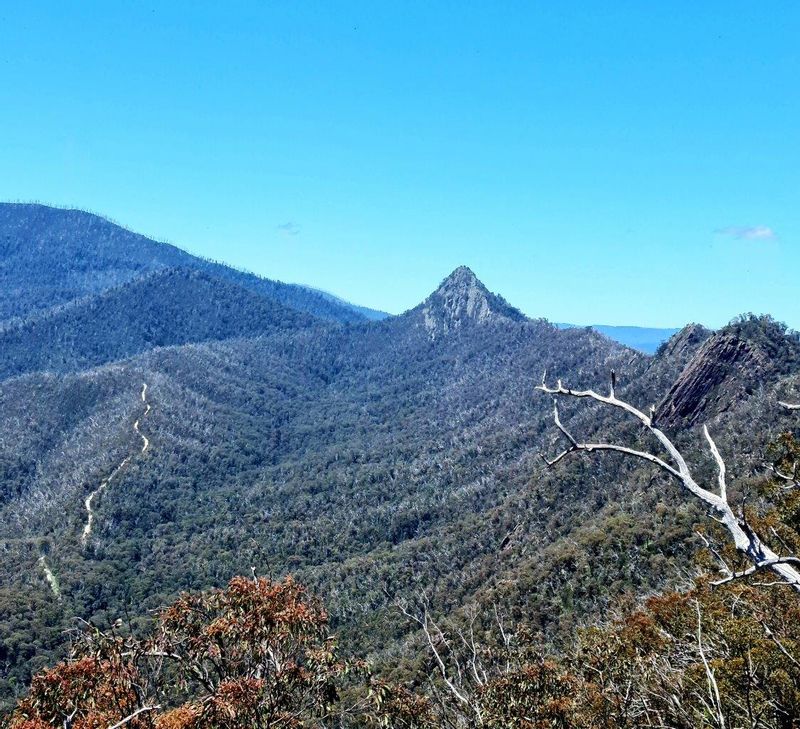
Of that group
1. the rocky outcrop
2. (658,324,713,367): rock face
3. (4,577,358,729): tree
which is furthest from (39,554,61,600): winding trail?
(658,324,713,367): rock face

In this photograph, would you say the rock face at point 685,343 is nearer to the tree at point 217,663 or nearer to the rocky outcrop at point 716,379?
the rocky outcrop at point 716,379

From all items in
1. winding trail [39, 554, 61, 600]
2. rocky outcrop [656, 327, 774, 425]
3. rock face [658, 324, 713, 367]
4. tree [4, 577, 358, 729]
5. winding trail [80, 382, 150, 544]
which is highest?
rock face [658, 324, 713, 367]

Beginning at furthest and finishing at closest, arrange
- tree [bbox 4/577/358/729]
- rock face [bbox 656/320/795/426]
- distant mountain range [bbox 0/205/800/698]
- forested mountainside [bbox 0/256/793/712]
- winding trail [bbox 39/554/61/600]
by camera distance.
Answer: winding trail [bbox 39/554/61/600], rock face [bbox 656/320/795/426], distant mountain range [bbox 0/205/800/698], forested mountainside [bbox 0/256/793/712], tree [bbox 4/577/358/729]

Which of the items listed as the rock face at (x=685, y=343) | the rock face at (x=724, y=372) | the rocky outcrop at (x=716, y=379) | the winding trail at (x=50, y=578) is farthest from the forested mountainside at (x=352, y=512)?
the rocky outcrop at (x=716, y=379)

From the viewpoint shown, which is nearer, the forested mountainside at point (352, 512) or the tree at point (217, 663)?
the tree at point (217, 663)

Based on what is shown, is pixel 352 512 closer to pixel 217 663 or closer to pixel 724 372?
pixel 724 372

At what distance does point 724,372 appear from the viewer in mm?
99812

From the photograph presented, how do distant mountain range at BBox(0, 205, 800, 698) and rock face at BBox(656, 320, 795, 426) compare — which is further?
rock face at BBox(656, 320, 795, 426)

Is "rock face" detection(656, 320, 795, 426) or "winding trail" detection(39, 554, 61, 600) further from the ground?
"rock face" detection(656, 320, 795, 426)

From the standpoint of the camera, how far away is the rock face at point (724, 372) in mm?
96062

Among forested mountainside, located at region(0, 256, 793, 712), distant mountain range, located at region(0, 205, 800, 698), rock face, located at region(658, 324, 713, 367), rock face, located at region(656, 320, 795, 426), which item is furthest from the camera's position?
rock face, located at region(658, 324, 713, 367)

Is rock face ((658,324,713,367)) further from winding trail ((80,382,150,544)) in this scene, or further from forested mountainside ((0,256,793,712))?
winding trail ((80,382,150,544))

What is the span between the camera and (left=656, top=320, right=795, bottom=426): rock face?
96.1 metres

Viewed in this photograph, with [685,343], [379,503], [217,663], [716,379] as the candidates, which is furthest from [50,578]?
[685,343]
